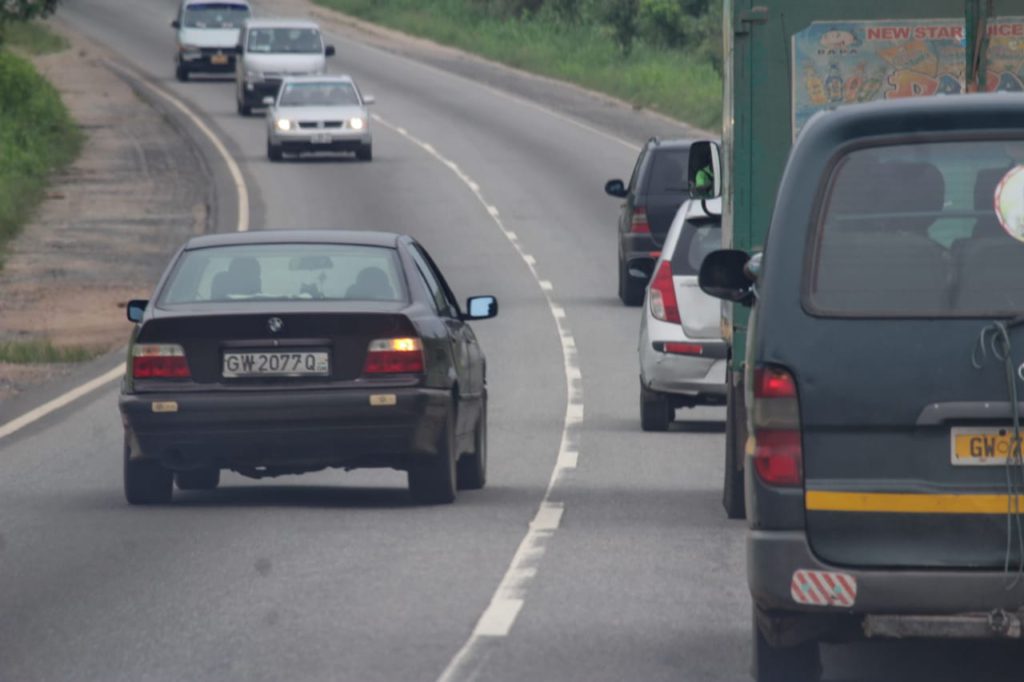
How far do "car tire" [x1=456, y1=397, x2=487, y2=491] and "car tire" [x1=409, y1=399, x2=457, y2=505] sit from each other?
0.75 metres

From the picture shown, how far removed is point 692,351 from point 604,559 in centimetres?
631

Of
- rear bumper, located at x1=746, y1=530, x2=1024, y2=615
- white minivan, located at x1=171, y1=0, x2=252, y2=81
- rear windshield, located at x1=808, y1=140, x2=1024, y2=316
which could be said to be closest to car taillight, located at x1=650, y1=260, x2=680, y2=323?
rear windshield, located at x1=808, y1=140, x2=1024, y2=316

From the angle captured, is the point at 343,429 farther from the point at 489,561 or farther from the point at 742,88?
the point at 742,88

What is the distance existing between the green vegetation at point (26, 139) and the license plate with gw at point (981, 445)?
29.4 metres

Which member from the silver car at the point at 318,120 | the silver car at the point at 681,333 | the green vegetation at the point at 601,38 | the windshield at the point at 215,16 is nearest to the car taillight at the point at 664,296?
the silver car at the point at 681,333

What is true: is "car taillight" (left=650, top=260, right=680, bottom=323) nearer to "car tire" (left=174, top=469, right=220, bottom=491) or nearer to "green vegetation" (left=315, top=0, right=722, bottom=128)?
"car tire" (left=174, top=469, right=220, bottom=491)

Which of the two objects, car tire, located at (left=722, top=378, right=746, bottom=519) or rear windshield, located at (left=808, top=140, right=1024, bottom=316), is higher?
rear windshield, located at (left=808, top=140, right=1024, bottom=316)

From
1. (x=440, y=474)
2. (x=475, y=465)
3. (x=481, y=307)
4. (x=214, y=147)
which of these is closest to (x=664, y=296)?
(x=481, y=307)

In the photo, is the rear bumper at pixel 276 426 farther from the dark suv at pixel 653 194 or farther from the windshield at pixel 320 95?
the windshield at pixel 320 95

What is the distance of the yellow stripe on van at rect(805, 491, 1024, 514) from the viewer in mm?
7070

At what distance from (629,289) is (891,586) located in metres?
21.5

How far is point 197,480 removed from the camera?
14289mm

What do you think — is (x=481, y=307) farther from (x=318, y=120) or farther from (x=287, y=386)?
(x=318, y=120)

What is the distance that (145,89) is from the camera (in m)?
60.6
